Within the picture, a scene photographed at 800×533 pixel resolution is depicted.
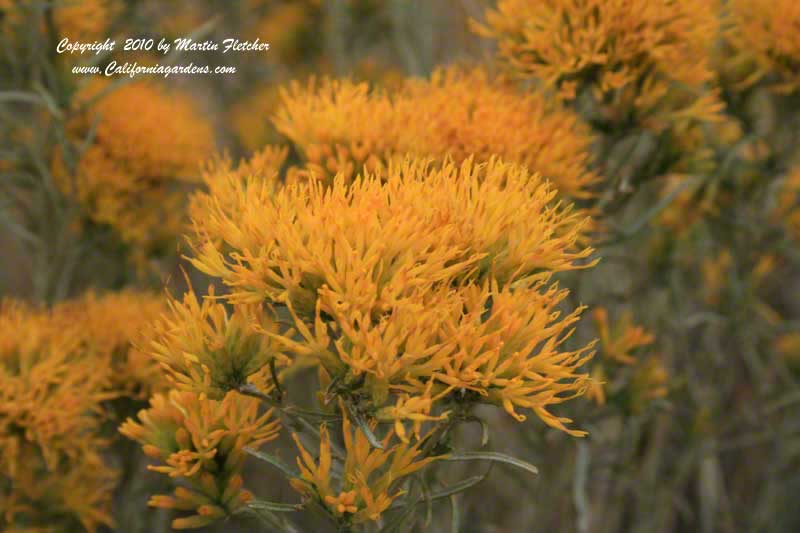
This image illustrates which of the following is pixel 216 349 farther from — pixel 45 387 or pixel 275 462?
pixel 45 387

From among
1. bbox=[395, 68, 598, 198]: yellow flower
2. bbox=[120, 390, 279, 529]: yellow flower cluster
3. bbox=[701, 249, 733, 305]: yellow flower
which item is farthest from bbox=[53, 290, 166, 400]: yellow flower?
bbox=[701, 249, 733, 305]: yellow flower

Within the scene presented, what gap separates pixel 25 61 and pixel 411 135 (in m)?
1.22

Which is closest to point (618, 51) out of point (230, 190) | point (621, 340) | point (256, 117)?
point (621, 340)

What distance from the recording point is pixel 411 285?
4.07ft

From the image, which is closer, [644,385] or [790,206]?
[644,385]

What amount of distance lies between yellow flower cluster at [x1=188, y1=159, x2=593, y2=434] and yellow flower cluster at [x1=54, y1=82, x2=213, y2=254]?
0.97m

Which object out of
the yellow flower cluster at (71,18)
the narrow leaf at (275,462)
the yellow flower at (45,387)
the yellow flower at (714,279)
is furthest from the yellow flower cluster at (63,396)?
the yellow flower at (714,279)

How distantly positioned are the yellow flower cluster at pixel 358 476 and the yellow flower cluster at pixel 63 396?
1.76 ft

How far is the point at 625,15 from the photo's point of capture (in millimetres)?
1815

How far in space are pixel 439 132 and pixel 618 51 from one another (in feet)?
1.35

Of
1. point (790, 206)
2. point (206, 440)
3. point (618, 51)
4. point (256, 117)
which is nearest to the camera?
point (206, 440)

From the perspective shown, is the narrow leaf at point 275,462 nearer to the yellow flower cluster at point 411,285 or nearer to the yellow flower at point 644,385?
the yellow flower cluster at point 411,285

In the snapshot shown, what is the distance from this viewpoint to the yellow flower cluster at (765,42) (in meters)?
2.03

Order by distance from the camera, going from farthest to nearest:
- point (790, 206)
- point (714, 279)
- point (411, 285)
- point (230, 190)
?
point (714, 279)
point (790, 206)
point (230, 190)
point (411, 285)
